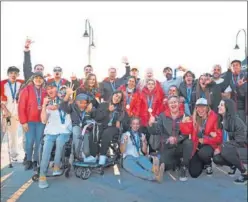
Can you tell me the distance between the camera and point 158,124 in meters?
2.25

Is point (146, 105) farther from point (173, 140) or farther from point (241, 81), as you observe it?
point (241, 81)

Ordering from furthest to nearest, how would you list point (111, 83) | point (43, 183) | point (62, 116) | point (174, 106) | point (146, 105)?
point (111, 83)
point (146, 105)
point (174, 106)
point (62, 116)
point (43, 183)

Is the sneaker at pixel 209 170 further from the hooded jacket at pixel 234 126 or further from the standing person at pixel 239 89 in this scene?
the standing person at pixel 239 89

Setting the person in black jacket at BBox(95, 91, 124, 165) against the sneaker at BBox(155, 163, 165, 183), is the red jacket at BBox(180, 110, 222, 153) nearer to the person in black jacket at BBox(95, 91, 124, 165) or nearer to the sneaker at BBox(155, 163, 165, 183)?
the sneaker at BBox(155, 163, 165, 183)

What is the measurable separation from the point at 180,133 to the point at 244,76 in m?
0.61

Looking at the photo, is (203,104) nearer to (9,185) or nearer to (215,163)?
(215,163)

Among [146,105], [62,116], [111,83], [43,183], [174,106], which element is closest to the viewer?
[43,183]

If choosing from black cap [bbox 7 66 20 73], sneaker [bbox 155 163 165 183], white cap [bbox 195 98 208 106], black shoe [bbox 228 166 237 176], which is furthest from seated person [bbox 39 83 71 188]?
black shoe [bbox 228 166 237 176]

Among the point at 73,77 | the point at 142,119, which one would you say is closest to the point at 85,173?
the point at 142,119

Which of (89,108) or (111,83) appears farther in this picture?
(111,83)

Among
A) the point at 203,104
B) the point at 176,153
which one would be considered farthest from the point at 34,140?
the point at 203,104

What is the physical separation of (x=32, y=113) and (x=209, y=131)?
52.3 inches

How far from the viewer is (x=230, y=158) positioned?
6.69 feet

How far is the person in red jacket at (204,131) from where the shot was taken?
2098 millimetres
